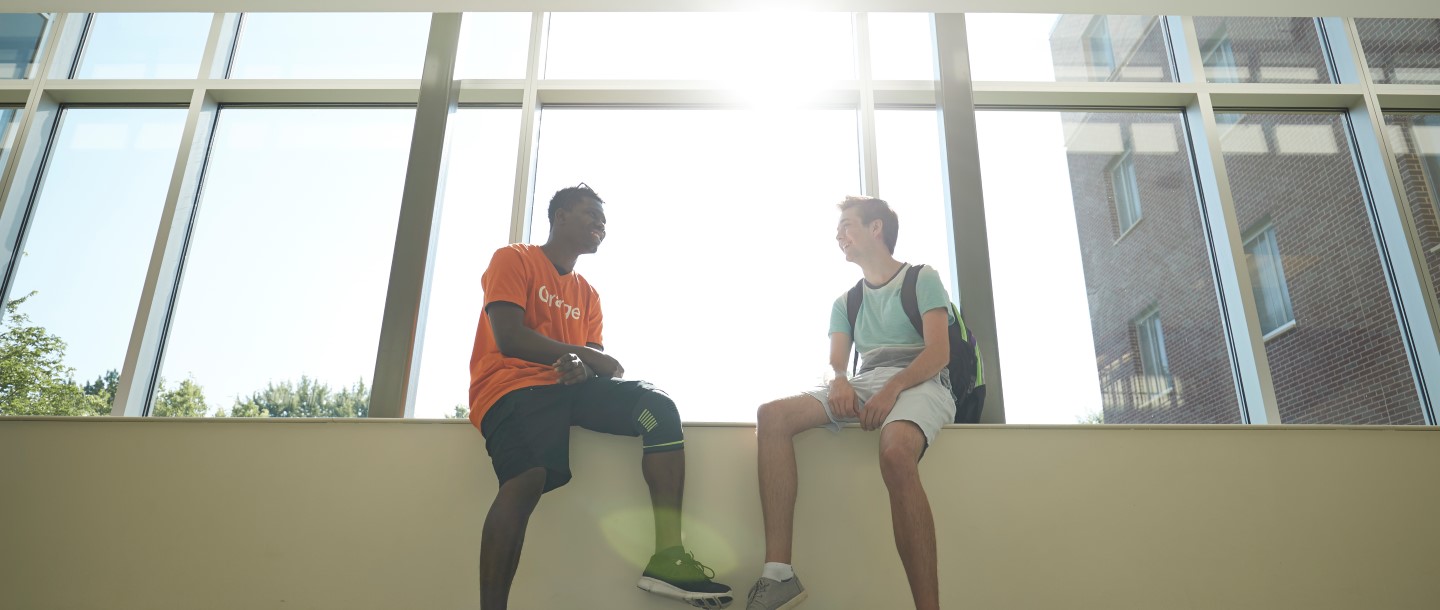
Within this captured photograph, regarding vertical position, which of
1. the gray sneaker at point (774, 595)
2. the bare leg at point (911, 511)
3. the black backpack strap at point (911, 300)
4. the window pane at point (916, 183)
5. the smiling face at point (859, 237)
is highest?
the window pane at point (916, 183)

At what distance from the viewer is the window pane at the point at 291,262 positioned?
3225mm

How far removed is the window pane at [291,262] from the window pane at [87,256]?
226 mm

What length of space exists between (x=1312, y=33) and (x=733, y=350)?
10.6ft

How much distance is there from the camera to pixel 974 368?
2406 mm

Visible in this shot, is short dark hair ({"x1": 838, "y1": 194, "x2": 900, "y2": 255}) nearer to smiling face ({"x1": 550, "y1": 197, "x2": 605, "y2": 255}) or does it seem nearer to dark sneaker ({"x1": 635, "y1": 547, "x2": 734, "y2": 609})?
smiling face ({"x1": 550, "y1": 197, "x2": 605, "y2": 255})

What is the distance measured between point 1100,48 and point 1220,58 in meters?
0.56

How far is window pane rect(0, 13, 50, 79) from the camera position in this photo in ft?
12.1

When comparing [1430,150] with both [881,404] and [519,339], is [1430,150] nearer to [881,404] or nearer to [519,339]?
[881,404]

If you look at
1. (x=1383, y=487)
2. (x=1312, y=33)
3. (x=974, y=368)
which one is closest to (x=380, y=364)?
(x=974, y=368)

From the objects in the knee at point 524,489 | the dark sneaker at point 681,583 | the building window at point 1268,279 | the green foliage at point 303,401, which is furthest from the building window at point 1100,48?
the green foliage at point 303,401

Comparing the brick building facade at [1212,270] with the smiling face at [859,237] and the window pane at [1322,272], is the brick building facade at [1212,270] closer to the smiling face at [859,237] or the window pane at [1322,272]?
the window pane at [1322,272]

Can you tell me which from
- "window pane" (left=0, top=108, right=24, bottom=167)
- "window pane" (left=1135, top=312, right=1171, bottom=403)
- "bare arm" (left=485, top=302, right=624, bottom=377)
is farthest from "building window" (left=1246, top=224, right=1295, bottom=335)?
"window pane" (left=0, top=108, right=24, bottom=167)

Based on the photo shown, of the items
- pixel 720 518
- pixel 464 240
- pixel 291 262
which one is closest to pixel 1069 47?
pixel 720 518

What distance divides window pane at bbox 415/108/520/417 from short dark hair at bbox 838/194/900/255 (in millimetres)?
1500
